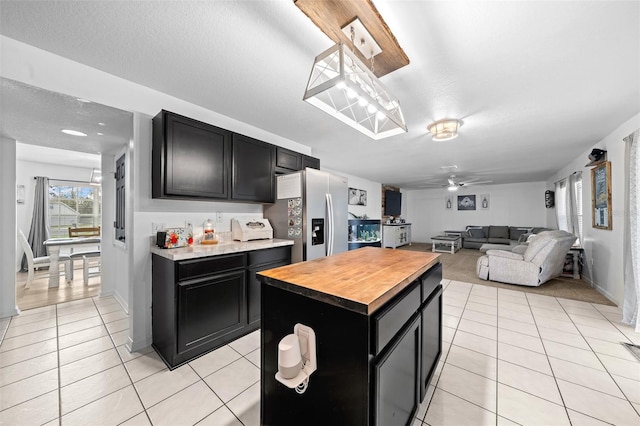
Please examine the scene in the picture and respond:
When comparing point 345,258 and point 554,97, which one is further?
point 554,97

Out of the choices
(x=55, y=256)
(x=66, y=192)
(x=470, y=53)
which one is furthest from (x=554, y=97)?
(x=66, y=192)

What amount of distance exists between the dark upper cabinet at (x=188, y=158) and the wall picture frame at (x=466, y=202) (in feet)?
31.4

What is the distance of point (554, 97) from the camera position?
7.46 feet

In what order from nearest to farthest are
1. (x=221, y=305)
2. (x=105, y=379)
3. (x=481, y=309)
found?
1. (x=105, y=379)
2. (x=221, y=305)
3. (x=481, y=309)

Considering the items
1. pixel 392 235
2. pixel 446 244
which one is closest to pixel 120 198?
pixel 392 235

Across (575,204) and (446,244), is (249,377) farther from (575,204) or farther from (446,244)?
(446,244)

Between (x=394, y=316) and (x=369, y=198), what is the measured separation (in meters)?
7.03

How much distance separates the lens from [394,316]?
41.0 inches

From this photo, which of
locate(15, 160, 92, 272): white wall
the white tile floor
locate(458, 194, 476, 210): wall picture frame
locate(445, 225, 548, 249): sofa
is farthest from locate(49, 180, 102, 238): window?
locate(458, 194, 476, 210): wall picture frame

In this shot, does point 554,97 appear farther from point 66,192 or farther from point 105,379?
→ point 66,192

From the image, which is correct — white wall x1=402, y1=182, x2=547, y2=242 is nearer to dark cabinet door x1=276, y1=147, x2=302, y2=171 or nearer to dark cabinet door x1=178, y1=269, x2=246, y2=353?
dark cabinet door x1=276, y1=147, x2=302, y2=171

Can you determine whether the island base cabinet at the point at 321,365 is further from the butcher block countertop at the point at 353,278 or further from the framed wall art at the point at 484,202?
the framed wall art at the point at 484,202

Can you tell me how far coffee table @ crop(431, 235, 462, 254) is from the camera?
7.32 metres

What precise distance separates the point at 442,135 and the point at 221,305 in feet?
10.2
